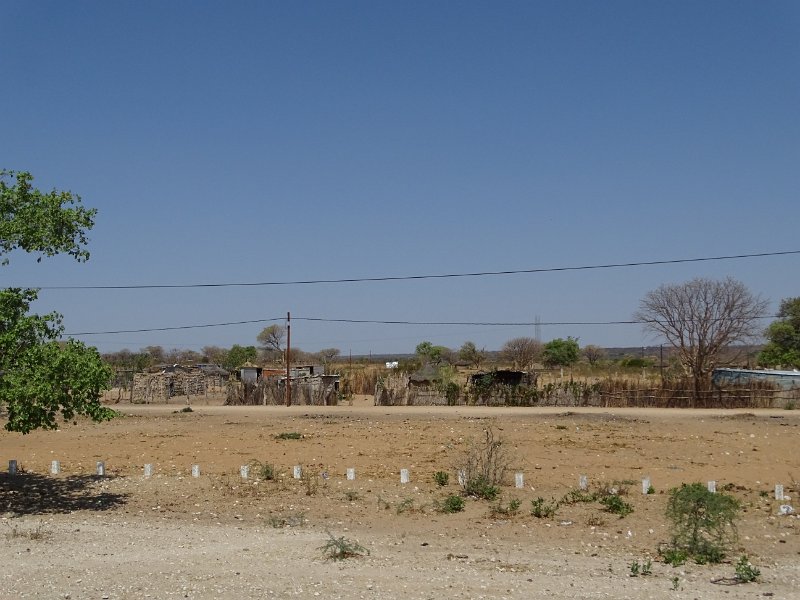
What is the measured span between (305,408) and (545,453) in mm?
22615

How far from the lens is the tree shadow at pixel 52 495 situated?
42.2 feet

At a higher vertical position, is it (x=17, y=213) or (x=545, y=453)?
(x=17, y=213)

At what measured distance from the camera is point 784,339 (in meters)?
72.6

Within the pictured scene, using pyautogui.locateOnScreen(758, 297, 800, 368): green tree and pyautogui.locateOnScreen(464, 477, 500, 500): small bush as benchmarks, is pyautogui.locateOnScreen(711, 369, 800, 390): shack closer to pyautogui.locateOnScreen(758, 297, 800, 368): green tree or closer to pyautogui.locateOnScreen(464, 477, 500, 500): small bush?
pyautogui.locateOnScreen(758, 297, 800, 368): green tree

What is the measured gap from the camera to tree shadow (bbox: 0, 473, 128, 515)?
42.2ft

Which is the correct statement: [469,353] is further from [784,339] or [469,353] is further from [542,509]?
[542,509]

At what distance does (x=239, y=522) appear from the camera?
459 inches

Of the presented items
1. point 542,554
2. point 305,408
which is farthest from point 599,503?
point 305,408

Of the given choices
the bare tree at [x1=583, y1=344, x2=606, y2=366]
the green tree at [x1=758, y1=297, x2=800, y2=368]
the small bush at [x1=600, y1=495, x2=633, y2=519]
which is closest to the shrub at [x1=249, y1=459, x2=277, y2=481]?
the small bush at [x1=600, y1=495, x2=633, y2=519]

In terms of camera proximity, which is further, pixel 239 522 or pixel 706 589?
pixel 239 522

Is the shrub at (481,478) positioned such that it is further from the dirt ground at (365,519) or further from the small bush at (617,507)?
the small bush at (617,507)

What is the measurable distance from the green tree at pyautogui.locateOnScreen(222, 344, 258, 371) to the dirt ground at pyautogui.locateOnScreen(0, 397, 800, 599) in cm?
7702

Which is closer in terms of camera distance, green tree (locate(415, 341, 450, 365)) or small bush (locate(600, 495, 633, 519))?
small bush (locate(600, 495, 633, 519))

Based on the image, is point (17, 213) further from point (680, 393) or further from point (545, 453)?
point (680, 393)
